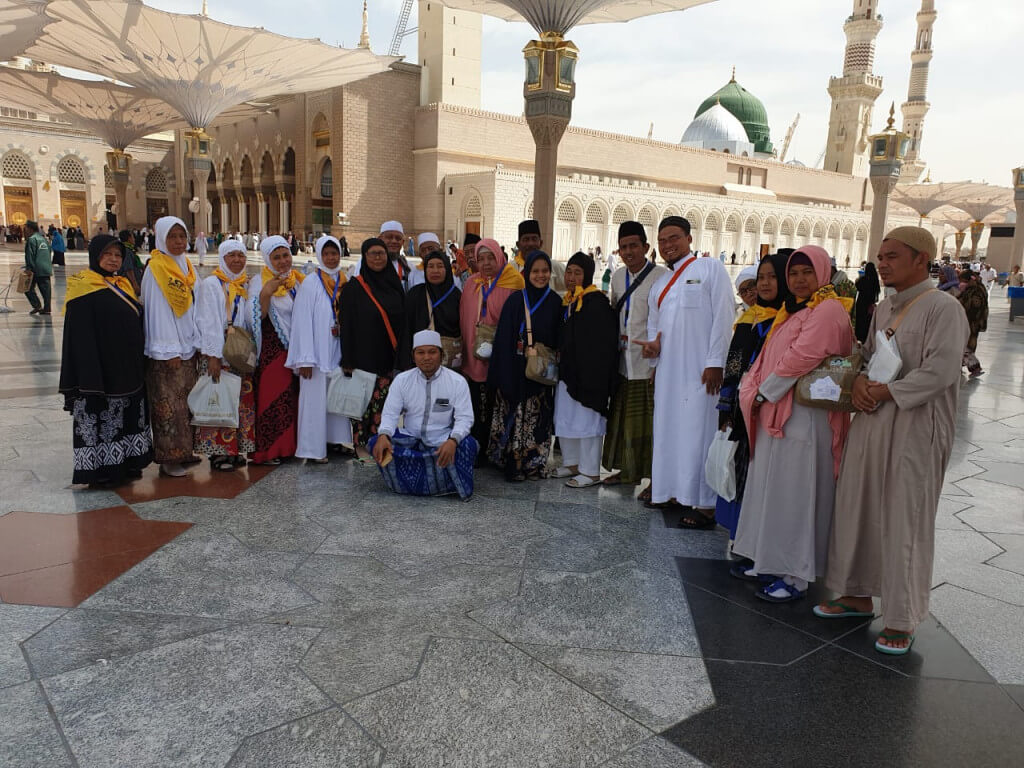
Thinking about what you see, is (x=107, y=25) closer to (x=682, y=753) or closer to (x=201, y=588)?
(x=201, y=588)

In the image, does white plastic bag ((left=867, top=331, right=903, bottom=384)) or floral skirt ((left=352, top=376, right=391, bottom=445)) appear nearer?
white plastic bag ((left=867, top=331, right=903, bottom=384))

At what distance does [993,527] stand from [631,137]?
32298 millimetres

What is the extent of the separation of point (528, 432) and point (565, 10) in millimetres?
7609

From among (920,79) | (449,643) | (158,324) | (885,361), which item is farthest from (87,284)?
(920,79)

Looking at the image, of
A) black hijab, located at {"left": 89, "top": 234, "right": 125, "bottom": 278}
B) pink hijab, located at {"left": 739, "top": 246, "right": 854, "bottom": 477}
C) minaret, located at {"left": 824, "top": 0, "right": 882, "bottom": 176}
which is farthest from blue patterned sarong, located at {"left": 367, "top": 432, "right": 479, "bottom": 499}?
minaret, located at {"left": 824, "top": 0, "right": 882, "bottom": 176}

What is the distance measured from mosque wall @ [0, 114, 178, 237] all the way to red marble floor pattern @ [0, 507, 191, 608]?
3447cm

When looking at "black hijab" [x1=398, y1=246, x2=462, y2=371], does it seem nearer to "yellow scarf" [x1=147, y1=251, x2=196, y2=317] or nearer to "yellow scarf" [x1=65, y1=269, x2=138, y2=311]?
"yellow scarf" [x1=147, y1=251, x2=196, y2=317]

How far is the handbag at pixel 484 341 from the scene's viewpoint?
3.82 m

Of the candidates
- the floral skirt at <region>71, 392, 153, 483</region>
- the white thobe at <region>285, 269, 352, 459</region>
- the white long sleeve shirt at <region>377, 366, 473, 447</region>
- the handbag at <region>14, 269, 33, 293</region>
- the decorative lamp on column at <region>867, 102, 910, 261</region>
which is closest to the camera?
the floral skirt at <region>71, 392, 153, 483</region>

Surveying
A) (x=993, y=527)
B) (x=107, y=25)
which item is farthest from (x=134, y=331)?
(x=107, y=25)

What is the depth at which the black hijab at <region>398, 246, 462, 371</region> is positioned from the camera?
12.8 feet

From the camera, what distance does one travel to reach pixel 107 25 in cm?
1452

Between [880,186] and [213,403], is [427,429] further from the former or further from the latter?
[880,186]

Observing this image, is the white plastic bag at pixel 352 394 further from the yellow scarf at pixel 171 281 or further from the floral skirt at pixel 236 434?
the yellow scarf at pixel 171 281
